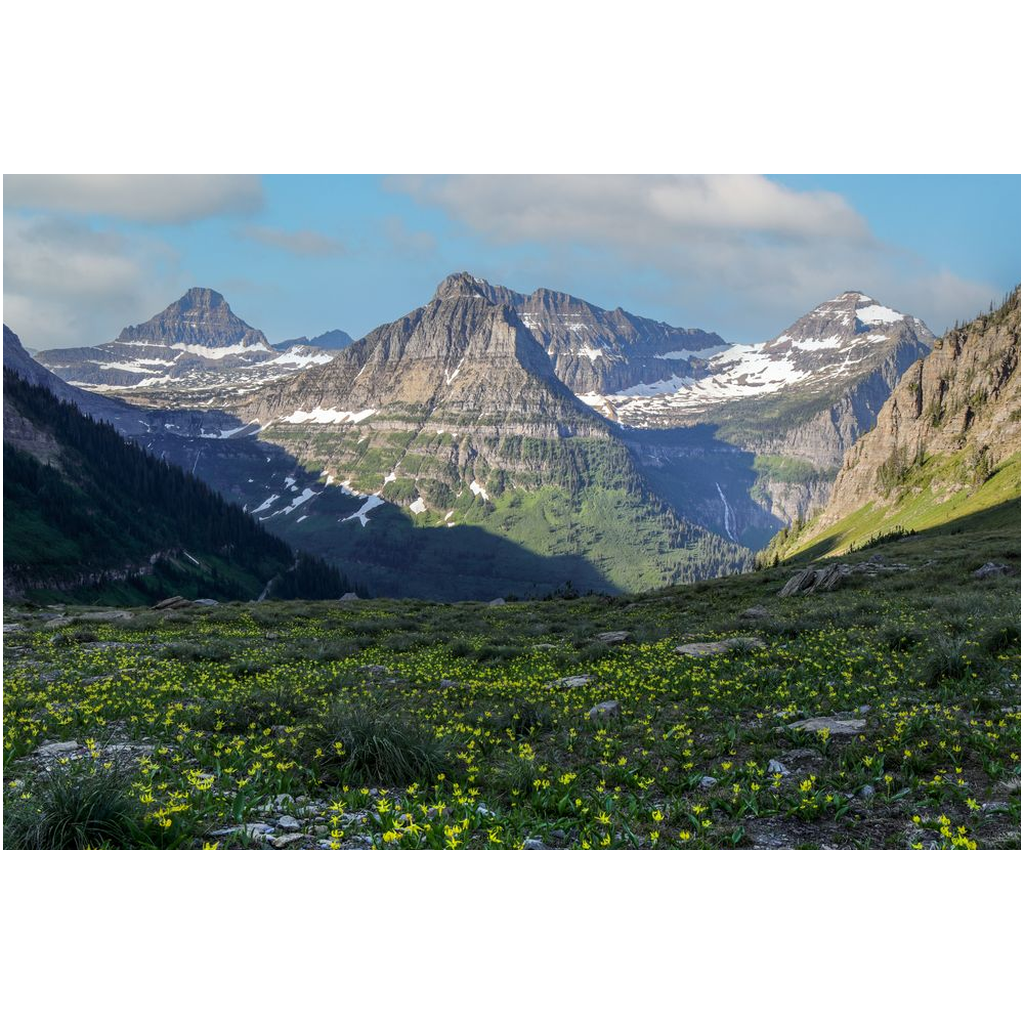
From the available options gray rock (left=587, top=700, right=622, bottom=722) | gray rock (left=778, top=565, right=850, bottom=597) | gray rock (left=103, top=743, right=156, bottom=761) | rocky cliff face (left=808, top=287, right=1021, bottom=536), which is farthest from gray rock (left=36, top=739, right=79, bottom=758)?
rocky cliff face (left=808, top=287, right=1021, bottom=536)

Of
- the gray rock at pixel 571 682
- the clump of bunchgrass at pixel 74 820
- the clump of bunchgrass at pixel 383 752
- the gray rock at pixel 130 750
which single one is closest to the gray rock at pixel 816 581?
the gray rock at pixel 571 682

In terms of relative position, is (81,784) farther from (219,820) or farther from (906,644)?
(906,644)

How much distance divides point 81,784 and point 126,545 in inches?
7996

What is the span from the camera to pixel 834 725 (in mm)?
12141

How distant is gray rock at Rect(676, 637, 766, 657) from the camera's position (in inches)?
811

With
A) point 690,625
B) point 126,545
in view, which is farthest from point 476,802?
point 126,545

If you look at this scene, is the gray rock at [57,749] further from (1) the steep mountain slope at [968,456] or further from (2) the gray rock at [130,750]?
(1) the steep mountain slope at [968,456]

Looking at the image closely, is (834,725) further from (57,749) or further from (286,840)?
(57,749)

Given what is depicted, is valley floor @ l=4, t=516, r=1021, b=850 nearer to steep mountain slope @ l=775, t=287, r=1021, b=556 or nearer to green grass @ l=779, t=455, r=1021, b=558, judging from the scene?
green grass @ l=779, t=455, r=1021, b=558

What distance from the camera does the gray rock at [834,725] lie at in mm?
11812

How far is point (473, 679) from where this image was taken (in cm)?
1953

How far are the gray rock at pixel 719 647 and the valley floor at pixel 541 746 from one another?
0.19 meters

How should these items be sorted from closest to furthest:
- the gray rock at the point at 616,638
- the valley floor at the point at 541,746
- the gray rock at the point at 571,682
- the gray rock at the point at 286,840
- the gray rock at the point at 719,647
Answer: the gray rock at the point at 286,840
the valley floor at the point at 541,746
the gray rock at the point at 571,682
the gray rock at the point at 719,647
the gray rock at the point at 616,638

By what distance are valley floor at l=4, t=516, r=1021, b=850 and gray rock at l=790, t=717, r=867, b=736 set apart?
0.10 metres
